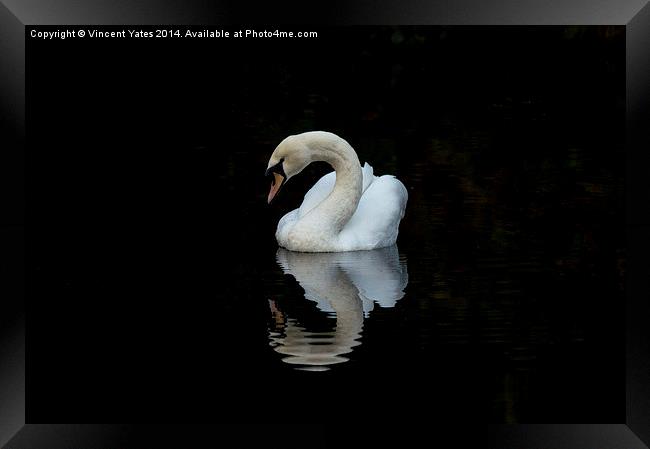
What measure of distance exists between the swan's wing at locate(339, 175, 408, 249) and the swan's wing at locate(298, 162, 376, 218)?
0.30 m

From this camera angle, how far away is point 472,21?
196 inches

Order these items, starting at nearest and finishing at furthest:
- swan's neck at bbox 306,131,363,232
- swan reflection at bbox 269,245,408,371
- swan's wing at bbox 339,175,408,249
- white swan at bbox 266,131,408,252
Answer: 1. swan reflection at bbox 269,245,408,371
2. white swan at bbox 266,131,408,252
3. swan's wing at bbox 339,175,408,249
4. swan's neck at bbox 306,131,363,232

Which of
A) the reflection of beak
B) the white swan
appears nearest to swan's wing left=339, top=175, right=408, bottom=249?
the white swan

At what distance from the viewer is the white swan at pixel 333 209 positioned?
8.34 meters

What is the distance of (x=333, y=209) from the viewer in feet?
27.9

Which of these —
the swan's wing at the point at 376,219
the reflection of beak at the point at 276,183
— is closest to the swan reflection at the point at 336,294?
the swan's wing at the point at 376,219

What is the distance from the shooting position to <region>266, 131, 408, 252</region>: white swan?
27.4 feet

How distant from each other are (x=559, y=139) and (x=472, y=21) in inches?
313

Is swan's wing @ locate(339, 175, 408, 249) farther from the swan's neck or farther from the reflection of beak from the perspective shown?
the reflection of beak

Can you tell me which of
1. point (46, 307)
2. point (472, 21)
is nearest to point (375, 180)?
point (46, 307)

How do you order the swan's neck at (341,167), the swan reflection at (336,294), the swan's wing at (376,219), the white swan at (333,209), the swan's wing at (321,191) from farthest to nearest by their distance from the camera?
the swan's wing at (321,191) < the swan's neck at (341,167) < the swan's wing at (376,219) < the white swan at (333,209) < the swan reflection at (336,294)

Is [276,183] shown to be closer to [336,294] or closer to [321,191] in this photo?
[321,191]

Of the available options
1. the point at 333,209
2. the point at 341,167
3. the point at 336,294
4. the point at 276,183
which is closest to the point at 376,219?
the point at 333,209

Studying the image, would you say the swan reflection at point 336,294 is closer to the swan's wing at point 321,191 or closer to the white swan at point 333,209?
the white swan at point 333,209
